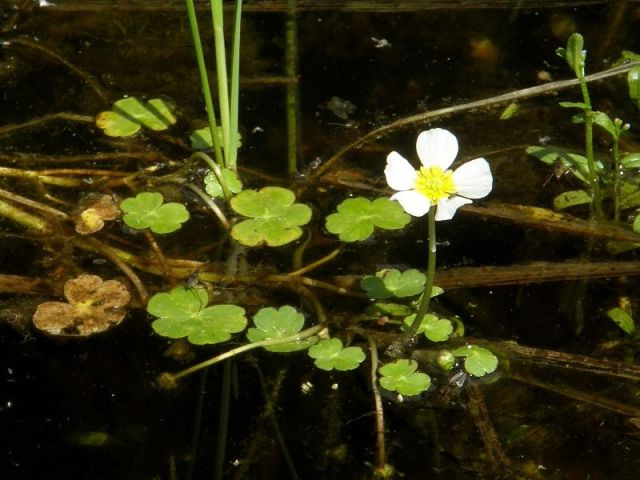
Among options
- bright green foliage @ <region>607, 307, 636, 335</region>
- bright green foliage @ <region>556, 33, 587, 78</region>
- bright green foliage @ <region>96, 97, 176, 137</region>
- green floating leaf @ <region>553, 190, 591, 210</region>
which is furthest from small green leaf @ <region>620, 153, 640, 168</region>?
bright green foliage @ <region>96, 97, 176, 137</region>

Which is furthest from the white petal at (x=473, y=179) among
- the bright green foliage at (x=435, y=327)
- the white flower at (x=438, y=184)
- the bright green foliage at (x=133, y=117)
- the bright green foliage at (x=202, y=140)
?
the bright green foliage at (x=133, y=117)

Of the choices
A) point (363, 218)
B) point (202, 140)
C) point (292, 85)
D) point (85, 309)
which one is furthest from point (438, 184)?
point (292, 85)

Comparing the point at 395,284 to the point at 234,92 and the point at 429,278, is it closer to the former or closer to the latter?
the point at 429,278

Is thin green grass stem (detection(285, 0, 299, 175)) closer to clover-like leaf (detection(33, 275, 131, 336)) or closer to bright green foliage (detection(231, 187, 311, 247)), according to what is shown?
bright green foliage (detection(231, 187, 311, 247))

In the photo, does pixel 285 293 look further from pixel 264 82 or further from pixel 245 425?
pixel 264 82

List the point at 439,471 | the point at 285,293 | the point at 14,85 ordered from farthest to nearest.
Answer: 1. the point at 14,85
2. the point at 285,293
3. the point at 439,471

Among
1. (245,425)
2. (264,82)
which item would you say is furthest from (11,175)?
(245,425)

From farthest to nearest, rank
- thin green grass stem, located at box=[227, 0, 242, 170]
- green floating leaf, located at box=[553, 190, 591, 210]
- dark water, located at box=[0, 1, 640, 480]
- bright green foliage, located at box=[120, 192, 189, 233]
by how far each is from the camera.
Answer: green floating leaf, located at box=[553, 190, 591, 210] < bright green foliage, located at box=[120, 192, 189, 233] < thin green grass stem, located at box=[227, 0, 242, 170] < dark water, located at box=[0, 1, 640, 480]
